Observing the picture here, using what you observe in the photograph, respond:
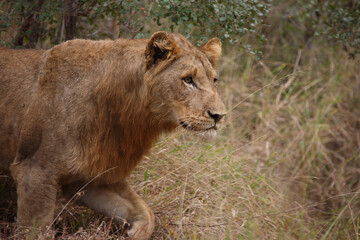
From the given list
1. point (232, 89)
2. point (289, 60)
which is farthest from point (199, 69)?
point (289, 60)

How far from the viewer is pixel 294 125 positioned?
29.3 feet

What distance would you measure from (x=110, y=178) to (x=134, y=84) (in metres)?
0.82

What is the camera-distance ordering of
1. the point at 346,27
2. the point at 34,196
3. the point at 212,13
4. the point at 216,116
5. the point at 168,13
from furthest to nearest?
the point at 346,27
the point at 212,13
the point at 168,13
the point at 34,196
the point at 216,116

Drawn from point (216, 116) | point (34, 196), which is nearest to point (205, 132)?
point (216, 116)

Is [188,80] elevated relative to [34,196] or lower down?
elevated

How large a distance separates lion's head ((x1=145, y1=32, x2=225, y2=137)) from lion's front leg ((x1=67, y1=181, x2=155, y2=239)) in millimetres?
858

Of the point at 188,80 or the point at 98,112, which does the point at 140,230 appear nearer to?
the point at 98,112

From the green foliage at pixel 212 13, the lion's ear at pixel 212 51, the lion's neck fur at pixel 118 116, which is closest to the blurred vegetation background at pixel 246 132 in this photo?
the green foliage at pixel 212 13

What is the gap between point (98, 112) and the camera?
4.30 meters

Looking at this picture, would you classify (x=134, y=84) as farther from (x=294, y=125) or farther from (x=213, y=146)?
(x=294, y=125)

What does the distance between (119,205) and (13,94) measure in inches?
50.6

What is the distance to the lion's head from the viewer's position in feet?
13.4

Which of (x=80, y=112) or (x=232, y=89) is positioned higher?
(x=80, y=112)

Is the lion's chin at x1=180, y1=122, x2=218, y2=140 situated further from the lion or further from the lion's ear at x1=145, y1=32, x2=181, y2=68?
the lion's ear at x1=145, y1=32, x2=181, y2=68
